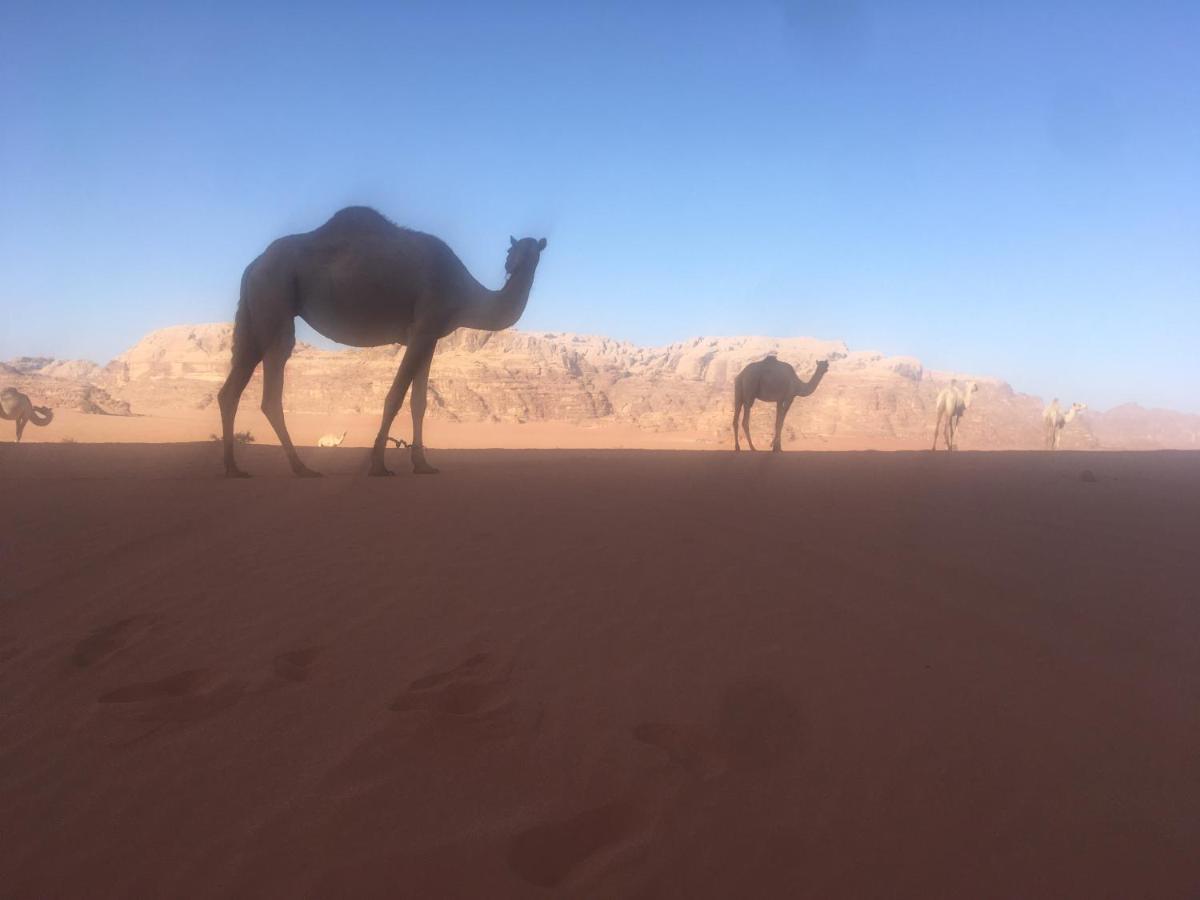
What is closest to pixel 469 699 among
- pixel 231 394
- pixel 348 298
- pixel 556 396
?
pixel 348 298

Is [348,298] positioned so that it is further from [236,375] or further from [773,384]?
[773,384]

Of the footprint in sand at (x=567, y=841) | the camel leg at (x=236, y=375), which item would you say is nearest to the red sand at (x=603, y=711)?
the footprint in sand at (x=567, y=841)

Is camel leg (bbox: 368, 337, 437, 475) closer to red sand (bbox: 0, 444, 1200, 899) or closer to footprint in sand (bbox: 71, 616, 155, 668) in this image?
red sand (bbox: 0, 444, 1200, 899)

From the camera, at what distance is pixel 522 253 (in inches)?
340

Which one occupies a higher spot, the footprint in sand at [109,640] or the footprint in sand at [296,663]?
the footprint in sand at [296,663]

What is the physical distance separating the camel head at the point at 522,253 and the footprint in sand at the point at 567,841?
739cm

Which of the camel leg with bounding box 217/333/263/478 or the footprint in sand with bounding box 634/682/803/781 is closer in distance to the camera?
the footprint in sand with bounding box 634/682/803/781

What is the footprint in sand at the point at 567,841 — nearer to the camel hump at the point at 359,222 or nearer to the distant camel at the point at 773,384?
the camel hump at the point at 359,222

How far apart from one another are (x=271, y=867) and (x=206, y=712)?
98cm

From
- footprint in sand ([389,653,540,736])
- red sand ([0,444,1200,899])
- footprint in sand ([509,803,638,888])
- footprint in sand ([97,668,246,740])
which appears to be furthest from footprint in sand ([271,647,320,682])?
footprint in sand ([509,803,638,888])

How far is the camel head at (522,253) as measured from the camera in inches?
340

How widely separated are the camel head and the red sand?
4545 millimetres

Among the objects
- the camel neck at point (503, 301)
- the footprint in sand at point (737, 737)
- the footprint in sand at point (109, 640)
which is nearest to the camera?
the footprint in sand at point (737, 737)

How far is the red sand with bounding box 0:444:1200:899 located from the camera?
1822mm
